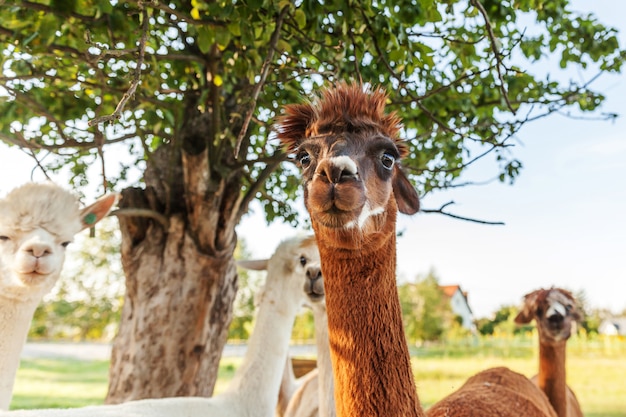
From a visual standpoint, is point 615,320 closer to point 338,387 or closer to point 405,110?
point 405,110

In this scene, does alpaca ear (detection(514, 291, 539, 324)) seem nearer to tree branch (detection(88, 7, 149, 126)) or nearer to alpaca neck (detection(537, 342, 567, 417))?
alpaca neck (detection(537, 342, 567, 417))

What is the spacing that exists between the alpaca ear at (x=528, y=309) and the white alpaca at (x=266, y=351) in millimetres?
2520

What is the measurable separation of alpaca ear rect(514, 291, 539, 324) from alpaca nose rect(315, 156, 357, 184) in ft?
14.5

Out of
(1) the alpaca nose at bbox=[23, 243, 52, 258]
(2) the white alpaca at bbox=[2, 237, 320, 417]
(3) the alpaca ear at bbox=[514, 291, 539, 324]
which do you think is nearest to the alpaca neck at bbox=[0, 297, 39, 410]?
(1) the alpaca nose at bbox=[23, 243, 52, 258]

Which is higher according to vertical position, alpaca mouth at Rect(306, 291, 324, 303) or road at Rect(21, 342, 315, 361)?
alpaca mouth at Rect(306, 291, 324, 303)

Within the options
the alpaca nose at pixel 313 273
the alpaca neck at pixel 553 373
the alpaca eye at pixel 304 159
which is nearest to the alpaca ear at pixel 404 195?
the alpaca eye at pixel 304 159

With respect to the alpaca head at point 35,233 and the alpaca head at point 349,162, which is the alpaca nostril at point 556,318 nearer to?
the alpaca head at point 349,162

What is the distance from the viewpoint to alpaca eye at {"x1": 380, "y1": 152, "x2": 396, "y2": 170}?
213 centimetres

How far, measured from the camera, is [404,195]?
8.02ft

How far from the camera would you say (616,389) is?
10414 mm

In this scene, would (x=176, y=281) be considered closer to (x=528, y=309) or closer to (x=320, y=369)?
(x=320, y=369)

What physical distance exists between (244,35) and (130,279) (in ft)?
10.1

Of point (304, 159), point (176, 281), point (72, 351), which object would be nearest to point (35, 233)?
point (176, 281)

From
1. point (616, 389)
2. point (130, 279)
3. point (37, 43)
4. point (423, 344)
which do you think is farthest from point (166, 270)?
point (423, 344)
